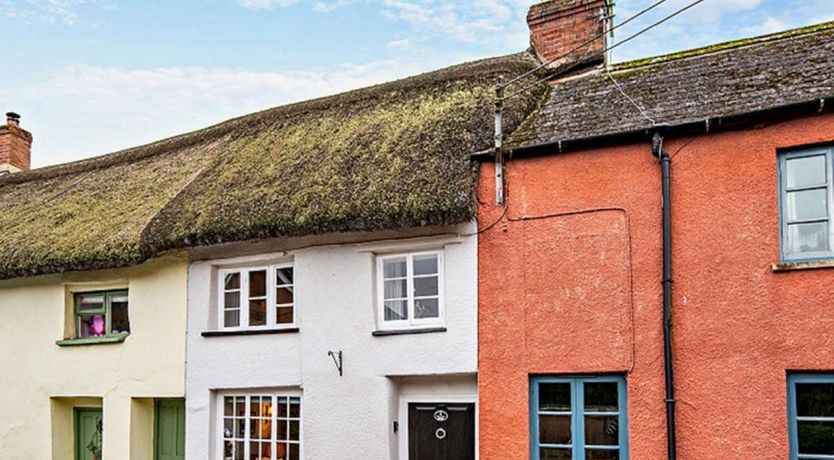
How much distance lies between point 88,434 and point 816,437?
11.3 metres

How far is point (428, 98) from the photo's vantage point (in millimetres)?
12852

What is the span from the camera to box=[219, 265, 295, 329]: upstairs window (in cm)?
1224

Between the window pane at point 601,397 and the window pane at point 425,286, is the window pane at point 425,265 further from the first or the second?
the window pane at point 601,397

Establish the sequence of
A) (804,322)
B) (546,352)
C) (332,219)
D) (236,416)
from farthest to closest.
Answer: (236,416), (332,219), (546,352), (804,322)

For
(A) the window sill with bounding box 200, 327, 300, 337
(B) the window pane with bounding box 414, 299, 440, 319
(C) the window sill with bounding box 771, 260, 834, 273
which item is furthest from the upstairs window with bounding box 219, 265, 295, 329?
(C) the window sill with bounding box 771, 260, 834, 273

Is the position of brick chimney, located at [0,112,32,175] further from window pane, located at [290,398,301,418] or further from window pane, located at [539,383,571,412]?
window pane, located at [539,383,571,412]

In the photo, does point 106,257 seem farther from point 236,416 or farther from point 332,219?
point 332,219

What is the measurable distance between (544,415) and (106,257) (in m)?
7.18

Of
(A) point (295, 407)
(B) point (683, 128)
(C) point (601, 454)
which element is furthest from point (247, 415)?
(B) point (683, 128)

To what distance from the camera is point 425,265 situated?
11148mm

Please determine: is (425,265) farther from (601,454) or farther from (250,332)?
(601,454)

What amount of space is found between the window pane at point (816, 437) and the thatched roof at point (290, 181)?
171 inches

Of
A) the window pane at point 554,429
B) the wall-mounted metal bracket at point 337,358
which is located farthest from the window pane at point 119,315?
the window pane at point 554,429

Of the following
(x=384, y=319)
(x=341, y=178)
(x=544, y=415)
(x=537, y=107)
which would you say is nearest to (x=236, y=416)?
(x=384, y=319)
